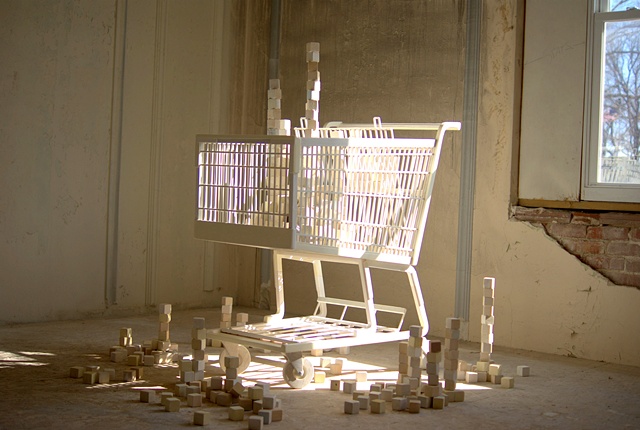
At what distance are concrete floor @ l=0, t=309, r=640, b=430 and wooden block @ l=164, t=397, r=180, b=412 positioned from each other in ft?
0.09

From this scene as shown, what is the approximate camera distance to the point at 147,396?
3750 mm

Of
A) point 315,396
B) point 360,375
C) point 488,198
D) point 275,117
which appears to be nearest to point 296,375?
point 315,396

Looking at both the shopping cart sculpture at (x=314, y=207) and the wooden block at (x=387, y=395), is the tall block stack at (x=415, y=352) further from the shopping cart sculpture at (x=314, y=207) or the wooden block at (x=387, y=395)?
the shopping cart sculpture at (x=314, y=207)

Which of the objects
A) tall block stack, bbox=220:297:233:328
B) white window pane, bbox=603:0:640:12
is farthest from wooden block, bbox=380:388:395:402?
white window pane, bbox=603:0:640:12

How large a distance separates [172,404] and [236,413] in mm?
272

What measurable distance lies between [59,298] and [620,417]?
3.46 meters

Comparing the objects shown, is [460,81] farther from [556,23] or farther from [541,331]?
[541,331]

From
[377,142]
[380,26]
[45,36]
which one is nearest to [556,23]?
[380,26]

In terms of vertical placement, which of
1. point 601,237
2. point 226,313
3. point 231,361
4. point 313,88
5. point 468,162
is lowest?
point 231,361

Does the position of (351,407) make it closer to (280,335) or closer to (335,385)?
(335,385)

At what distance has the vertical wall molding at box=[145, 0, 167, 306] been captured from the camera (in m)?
6.22

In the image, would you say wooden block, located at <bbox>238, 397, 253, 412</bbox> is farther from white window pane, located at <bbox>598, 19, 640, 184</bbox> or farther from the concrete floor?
white window pane, located at <bbox>598, 19, 640, 184</bbox>

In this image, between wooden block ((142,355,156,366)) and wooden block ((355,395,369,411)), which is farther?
wooden block ((142,355,156,366))

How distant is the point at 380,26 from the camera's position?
6.04 metres
